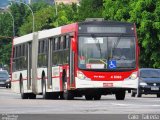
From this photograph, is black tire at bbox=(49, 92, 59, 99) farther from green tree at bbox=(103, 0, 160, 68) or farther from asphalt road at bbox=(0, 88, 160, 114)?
green tree at bbox=(103, 0, 160, 68)

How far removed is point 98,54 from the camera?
3875 centimetres

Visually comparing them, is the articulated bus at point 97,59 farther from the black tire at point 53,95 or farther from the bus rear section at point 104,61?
the black tire at point 53,95

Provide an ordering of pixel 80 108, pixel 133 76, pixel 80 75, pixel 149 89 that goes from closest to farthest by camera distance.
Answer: pixel 80 108 → pixel 80 75 → pixel 133 76 → pixel 149 89

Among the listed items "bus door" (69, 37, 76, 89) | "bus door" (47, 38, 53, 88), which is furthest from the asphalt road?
"bus door" (47, 38, 53, 88)

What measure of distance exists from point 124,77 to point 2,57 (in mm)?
102482

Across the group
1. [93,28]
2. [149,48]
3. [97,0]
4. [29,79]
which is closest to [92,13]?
[97,0]

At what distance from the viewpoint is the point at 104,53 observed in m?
38.8

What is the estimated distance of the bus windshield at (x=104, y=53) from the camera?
127 feet

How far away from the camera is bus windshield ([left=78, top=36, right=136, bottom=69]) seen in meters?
38.7

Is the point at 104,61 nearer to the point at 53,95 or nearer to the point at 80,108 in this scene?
the point at 53,95

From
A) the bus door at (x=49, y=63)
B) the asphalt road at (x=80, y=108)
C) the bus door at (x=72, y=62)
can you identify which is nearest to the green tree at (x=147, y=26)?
the bus door at (x=49, y=63)

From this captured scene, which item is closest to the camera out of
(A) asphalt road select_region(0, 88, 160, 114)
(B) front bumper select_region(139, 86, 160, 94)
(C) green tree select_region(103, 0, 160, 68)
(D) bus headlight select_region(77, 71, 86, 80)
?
(A) asphalt road select_region(0, 88, 160, 114)

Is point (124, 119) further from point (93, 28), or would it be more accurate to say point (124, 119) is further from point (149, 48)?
point (149, 48)

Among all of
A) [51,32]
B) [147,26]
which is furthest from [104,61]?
[147,26]
